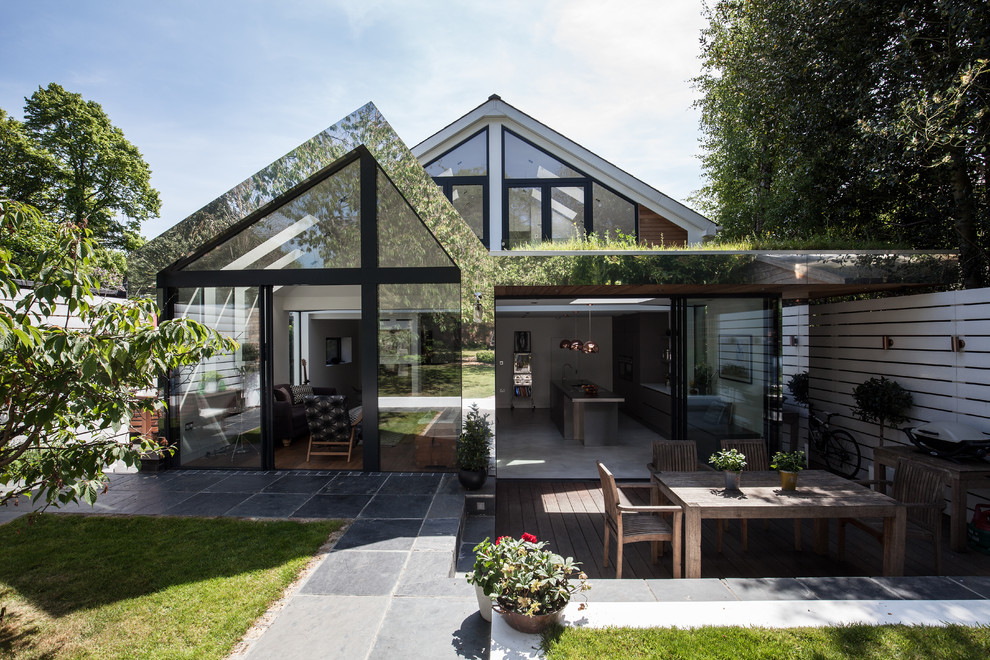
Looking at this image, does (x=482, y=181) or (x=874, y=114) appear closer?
(x=874, y=114)

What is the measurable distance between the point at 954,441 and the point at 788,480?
2.01 m

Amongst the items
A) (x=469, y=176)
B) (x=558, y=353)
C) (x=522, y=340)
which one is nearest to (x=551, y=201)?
(x=469, y=176)

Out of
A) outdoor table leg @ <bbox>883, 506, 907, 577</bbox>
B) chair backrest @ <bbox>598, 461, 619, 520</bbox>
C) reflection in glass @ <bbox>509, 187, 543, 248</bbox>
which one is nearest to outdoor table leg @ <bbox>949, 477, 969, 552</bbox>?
outdoor table leg @ <bbox>883, 506, 907, 577</bbox>

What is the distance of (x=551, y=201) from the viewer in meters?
10.6

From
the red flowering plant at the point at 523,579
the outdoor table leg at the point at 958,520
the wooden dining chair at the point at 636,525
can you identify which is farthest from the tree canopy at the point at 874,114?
the red flowering plant at the point at 523,579

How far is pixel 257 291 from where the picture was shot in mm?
6637

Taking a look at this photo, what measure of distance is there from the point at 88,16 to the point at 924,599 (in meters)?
10.6

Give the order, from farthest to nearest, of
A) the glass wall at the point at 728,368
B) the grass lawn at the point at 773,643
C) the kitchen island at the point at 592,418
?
the kitchen island at the point at 592,418 → the glass wall at the point at 728,368 → the grass lawn at the point at 773,643

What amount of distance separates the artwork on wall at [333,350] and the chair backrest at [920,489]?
1102 cm

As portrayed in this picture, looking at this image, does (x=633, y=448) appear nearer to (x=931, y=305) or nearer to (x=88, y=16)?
(x=931, y=305)

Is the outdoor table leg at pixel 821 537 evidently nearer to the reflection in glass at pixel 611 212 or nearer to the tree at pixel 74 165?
the reflection in glass at pixel 611 212

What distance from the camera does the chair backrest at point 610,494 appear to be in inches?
169

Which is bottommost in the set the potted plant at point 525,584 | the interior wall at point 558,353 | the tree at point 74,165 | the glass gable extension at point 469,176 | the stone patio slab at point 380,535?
the stone patio slab at point 380,535

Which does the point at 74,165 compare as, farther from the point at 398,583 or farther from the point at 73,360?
the point at 398,583
